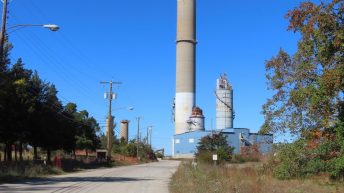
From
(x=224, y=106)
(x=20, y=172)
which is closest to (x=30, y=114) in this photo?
(x=20, y=172)

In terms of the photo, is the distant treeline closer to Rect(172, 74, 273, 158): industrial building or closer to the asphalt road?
the asphalt road

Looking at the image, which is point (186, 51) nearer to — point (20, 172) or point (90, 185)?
point (20, 172)

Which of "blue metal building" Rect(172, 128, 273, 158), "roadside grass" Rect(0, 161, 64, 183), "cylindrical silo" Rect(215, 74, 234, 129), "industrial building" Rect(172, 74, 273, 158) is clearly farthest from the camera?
"cylindrical silo" Rect(215, 74, 234, 129)

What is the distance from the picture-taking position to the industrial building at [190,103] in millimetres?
130625

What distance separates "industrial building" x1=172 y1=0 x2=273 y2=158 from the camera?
13062 cm

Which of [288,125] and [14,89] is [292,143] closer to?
[288,125]

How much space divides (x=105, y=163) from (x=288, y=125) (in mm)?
46007

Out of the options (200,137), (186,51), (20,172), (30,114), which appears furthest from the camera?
(200,137)

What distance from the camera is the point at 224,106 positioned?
14212 centimetres

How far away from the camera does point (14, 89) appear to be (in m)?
40.5


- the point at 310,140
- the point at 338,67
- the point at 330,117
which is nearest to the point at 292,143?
the point at 310,140

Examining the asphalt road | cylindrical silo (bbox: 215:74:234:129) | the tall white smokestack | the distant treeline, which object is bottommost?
the asphalt road

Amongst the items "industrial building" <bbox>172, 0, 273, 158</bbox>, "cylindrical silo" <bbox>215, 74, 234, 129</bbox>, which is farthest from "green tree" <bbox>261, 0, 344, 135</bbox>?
"cylindrical silo" <bbox>215, 74, 234, 129</bbox>

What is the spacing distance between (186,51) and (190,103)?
13.3 metres
